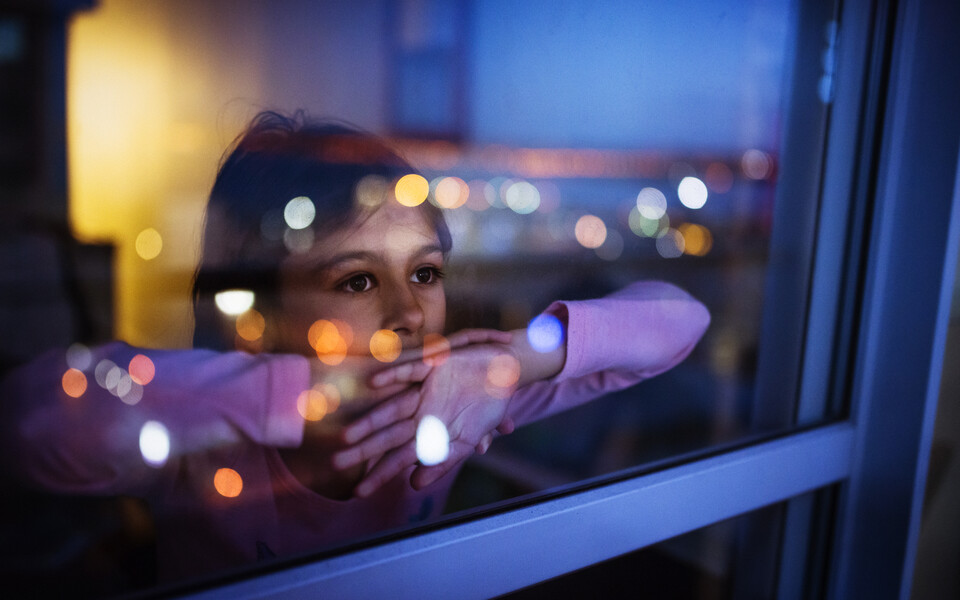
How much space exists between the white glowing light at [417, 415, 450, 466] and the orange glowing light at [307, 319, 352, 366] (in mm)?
144

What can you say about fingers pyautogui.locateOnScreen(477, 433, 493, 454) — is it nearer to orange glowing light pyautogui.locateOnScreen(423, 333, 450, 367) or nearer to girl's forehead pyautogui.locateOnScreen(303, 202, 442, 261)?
orange glowing light pyautogui.locateOnScreen(423, 333, 450, 367)

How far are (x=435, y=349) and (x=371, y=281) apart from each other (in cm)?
12

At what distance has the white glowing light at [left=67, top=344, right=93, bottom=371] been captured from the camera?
1.78 feet

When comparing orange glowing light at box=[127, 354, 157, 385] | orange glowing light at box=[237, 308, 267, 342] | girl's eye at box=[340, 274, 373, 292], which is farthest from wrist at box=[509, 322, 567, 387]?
orange glowing light at box=[127, 354, 157, 385]

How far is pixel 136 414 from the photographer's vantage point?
58 centimetres

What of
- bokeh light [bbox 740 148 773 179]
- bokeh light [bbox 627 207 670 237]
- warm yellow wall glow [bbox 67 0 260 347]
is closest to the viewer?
warm yellow wall glow [bbox 67 0 260 347]

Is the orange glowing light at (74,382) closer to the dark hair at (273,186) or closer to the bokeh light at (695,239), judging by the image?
the dark hair at (273,186)

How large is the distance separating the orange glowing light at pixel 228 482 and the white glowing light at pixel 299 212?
0.90ft

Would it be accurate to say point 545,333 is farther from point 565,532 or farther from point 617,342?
point 565,532

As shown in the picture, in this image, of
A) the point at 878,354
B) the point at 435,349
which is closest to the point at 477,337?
the point at 435,349

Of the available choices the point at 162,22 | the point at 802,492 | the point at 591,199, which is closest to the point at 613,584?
the point at 802,492

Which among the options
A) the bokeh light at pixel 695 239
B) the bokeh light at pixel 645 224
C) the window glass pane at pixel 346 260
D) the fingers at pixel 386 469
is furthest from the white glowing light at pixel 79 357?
the bokeh light at pixel 695 239

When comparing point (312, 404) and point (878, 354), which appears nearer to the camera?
point (312, 404)

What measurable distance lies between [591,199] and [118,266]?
2.01 feet
